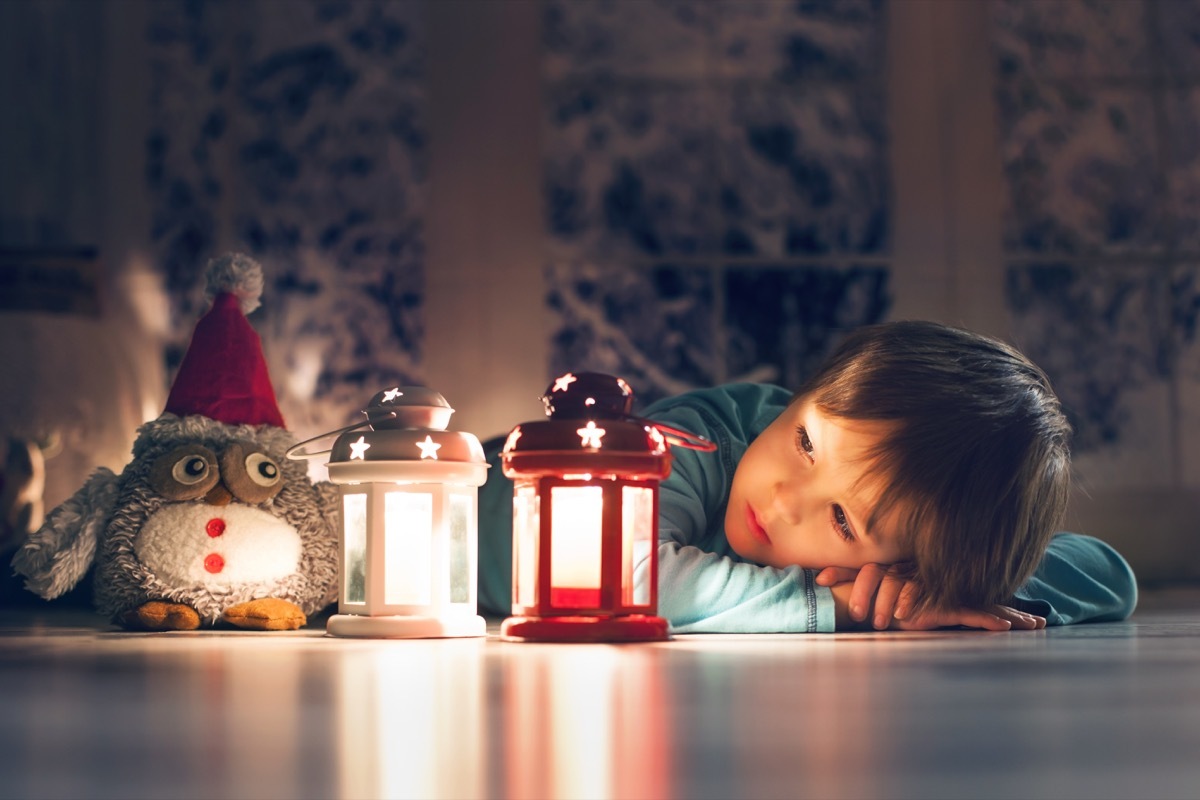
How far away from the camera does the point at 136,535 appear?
55.9 inches

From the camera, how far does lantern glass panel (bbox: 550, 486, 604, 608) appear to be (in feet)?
3.90

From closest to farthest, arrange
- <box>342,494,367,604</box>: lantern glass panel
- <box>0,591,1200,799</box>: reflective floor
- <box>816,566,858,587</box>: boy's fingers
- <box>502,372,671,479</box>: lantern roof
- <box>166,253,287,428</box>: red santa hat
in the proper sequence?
1. <box>0,591,1200,799</box>: reflective floor
2. <box>502,372,671,479</box>: lantern roof
3. <box>342,494,367,604</box>: lantern glass panel
4. <box>816,566,858,587</box>: boy's fingers
5. <box>166,253,287,428</box>: red santa hat

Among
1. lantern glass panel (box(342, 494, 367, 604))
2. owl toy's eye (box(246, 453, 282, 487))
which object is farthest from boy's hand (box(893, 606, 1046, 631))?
owl toy's eye (box(246, 453, 282, 487))

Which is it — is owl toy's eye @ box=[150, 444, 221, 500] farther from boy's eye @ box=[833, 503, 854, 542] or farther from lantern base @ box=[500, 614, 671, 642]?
boy's eye @ box=[833, 503, 854, 542]

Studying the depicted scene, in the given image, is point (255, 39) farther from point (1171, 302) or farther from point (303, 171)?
point (1171, 302)

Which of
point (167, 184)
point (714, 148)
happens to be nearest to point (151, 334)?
point (167, 184)

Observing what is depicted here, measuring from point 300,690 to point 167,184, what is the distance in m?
2.16

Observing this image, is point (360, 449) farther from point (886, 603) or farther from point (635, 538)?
point (886, 603)

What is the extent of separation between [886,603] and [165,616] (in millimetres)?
774

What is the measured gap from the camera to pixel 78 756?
0.63m

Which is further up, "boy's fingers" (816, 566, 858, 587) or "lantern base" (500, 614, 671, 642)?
"boy's fingers" (816, 566, 858, 587)

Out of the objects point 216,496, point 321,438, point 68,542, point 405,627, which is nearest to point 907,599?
point 405,627

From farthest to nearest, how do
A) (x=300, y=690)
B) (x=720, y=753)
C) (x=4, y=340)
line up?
1. (x=4, y=340)
2. (x=300, y=690)
3. (x=720, y=753)

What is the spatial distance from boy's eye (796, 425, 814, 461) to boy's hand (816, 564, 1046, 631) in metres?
0.13
